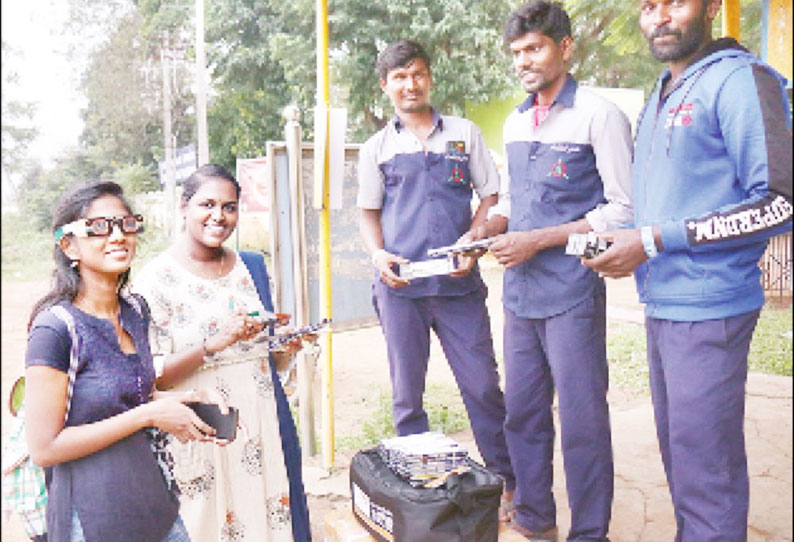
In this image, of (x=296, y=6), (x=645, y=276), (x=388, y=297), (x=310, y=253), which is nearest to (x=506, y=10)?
(x=296, y=6)

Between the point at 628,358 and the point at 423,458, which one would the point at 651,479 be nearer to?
the point at 423,458

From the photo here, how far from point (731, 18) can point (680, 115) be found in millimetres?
1239

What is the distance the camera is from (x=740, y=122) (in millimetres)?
1924

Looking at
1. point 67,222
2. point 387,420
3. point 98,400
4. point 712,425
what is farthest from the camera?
point 387,420

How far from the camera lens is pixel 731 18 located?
299 centimetres

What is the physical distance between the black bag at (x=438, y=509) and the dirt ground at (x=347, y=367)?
3.66 ft

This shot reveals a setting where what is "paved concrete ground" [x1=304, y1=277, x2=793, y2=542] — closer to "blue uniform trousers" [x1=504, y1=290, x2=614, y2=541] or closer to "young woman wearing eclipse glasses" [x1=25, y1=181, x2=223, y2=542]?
"blue uniform trousers" [x1=504, y1=290, x2=614, y2=541]

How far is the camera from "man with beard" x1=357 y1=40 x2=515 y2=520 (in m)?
3.18

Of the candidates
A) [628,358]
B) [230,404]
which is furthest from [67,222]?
[628,358]

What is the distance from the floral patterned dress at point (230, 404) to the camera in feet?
7.70

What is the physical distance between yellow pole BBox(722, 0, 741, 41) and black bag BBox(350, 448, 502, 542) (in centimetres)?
221

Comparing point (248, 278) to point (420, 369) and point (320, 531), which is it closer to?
point (420, 369)

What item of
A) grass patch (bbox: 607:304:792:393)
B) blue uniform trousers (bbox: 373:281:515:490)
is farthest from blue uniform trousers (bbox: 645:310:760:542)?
grass patch (bbox: 607:304:792:393)

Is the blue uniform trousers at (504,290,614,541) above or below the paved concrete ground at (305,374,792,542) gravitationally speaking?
above
